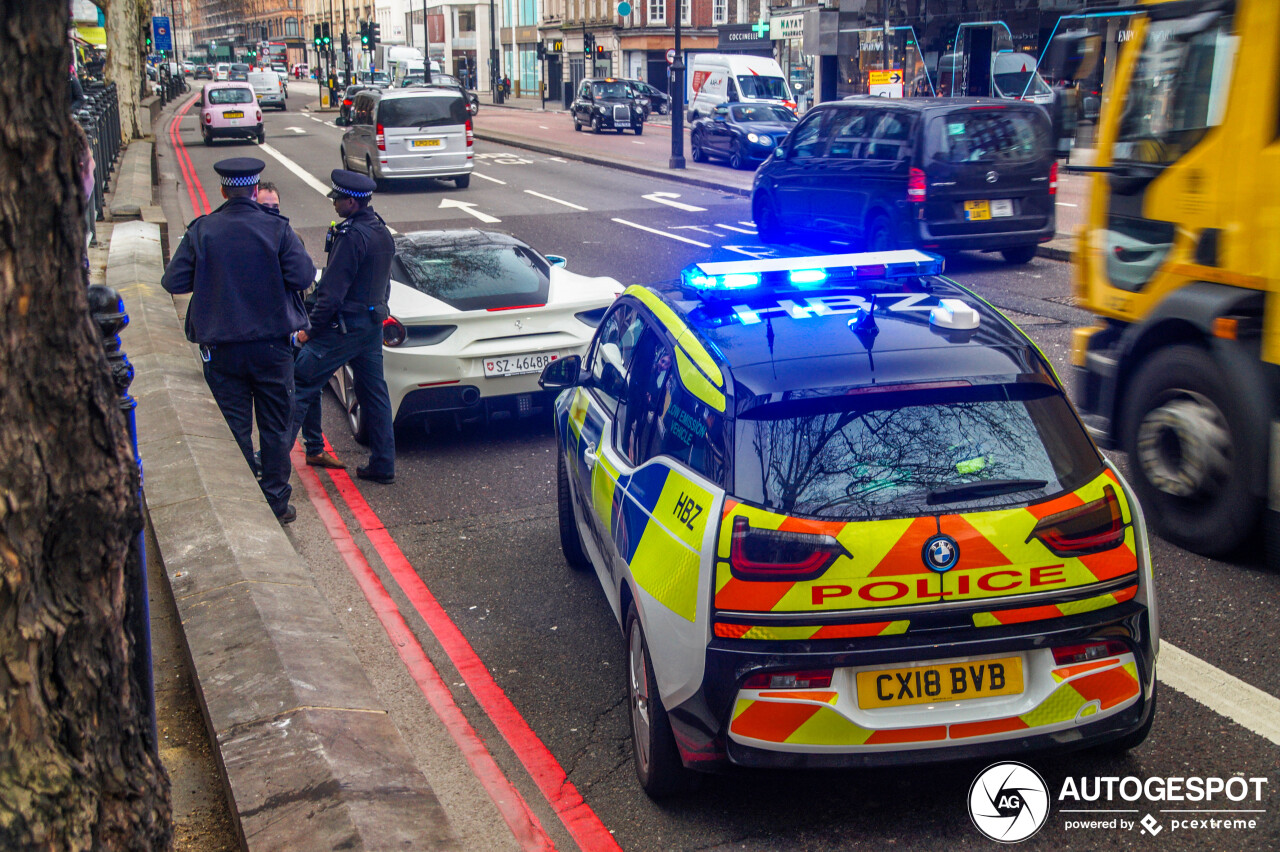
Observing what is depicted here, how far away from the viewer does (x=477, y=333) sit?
7633mm

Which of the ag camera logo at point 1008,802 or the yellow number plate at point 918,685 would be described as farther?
the ag camera logo at point 1008,802

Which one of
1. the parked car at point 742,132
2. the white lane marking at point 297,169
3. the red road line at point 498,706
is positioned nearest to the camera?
the red road line at point 498,706

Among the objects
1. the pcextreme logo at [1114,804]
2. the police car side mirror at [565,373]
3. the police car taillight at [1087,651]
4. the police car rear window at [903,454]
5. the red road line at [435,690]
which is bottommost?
the red road line at [435,690]

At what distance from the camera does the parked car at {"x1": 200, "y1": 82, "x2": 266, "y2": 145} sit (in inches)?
1396

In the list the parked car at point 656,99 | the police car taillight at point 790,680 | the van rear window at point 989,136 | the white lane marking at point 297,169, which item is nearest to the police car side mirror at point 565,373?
the police car taillight at point 790,680

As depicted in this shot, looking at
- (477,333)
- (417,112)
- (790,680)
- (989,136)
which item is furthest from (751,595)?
(417,112)

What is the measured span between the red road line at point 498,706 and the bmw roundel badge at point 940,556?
4.34 feet

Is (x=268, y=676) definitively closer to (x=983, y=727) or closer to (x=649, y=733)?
(x=649, y=733)

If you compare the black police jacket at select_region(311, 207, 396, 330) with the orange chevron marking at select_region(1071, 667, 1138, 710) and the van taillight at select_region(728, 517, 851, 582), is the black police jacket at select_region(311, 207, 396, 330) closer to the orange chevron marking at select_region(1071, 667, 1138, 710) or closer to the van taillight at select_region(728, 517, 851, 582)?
the van taillight at select_region(728, 517, 851, 582)

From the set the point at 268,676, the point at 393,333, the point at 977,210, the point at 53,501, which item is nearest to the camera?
the point at 53,501

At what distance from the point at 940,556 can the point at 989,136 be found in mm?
10788

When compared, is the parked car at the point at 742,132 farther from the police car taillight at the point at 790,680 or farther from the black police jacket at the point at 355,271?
the police car taillight at the point at 790,680

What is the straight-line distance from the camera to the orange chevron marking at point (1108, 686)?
3.42m

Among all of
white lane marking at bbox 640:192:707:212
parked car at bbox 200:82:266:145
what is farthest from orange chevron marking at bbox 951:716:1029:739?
parked car at bbox 200:82:266:145
